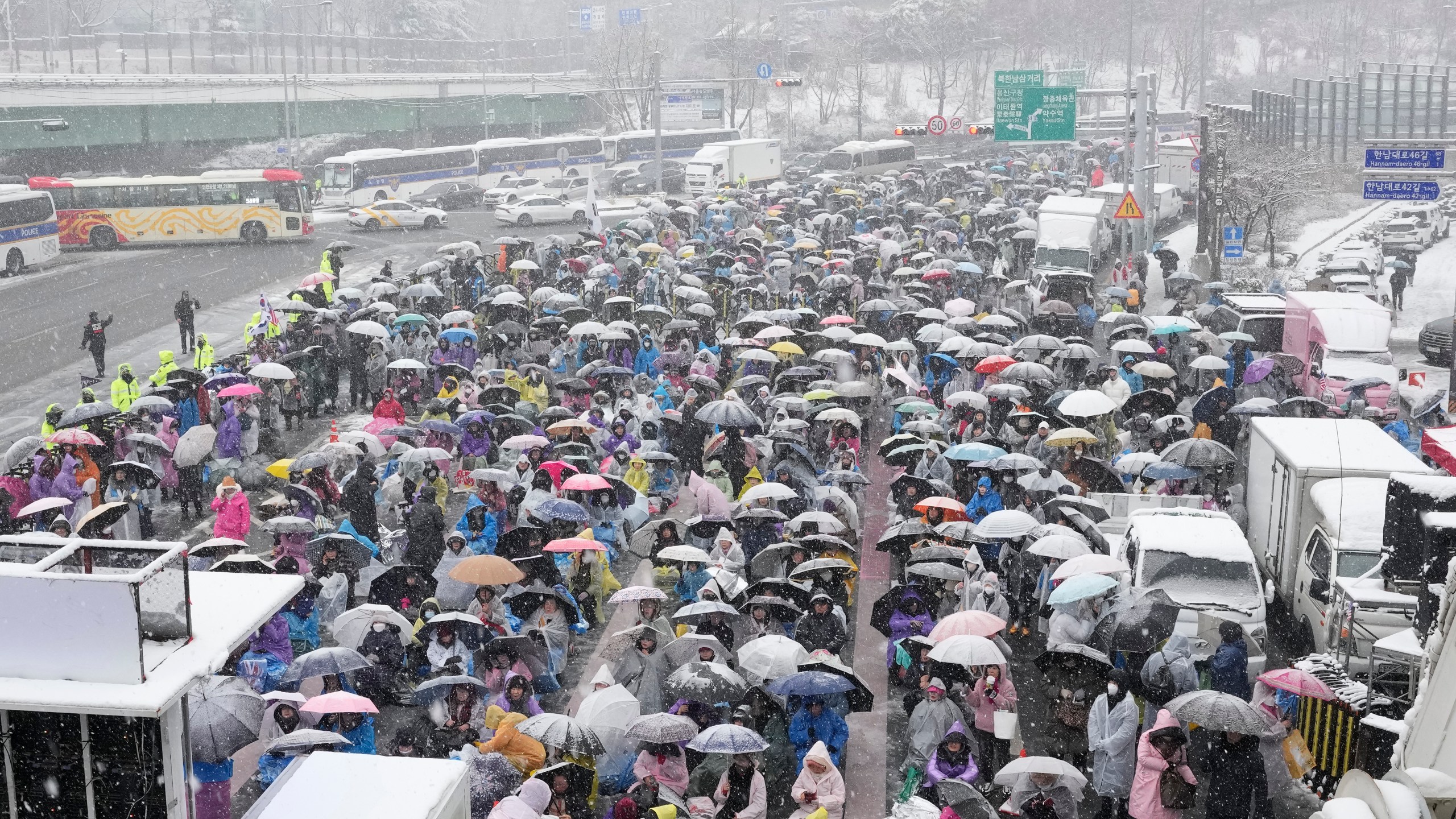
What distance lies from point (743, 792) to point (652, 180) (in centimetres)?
5565

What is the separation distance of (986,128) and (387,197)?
22574 mm

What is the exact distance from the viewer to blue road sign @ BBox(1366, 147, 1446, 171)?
26.9 m

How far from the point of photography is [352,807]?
7078 millimetres

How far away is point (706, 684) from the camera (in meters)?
10.2

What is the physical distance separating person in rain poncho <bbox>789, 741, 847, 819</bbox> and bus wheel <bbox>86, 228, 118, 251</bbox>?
40.1 m

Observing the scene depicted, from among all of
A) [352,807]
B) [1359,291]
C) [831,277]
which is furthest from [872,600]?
[1359,291]

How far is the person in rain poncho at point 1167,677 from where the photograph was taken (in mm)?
11117

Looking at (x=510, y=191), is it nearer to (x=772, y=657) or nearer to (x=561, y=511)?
(x=561, y=511)

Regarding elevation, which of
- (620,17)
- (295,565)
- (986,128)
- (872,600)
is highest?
(620,17)

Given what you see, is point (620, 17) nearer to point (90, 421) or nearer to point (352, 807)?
point (90, 421)

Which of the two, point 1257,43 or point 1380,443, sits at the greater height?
point 1257,43

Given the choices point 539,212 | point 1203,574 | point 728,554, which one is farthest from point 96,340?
point 539,212

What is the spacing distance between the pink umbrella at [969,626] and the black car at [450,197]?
47.0 m

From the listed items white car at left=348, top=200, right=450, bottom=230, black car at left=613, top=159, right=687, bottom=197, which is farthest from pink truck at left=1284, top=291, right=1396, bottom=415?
black car at left=613, top=159, right=687, bottom=197
